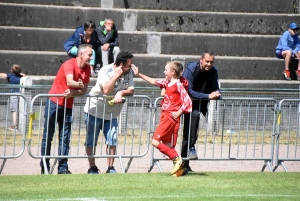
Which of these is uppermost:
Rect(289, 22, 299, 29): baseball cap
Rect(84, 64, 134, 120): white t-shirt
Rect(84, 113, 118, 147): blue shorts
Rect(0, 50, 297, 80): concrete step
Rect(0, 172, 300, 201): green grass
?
Rect(289, 22, 299, 29): baseball cap

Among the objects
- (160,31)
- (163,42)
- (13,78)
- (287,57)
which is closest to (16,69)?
(13,78)

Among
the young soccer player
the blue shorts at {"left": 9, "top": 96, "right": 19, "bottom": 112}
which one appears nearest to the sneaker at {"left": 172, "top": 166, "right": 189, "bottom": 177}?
the young soccer player

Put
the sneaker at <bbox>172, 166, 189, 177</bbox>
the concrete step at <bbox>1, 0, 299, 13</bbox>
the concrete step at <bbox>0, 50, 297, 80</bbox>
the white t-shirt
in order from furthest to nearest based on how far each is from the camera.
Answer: the concrete step at <bbox>1, 0, 299, 13</bbox>, the concrete step at <bbox>0, 50, 297, 80</bbox>, the white t-shirt, the sneaker at <bbox>172, 166, 189, 177</bbox>

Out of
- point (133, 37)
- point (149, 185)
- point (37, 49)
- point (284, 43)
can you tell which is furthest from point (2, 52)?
point (149, 185)

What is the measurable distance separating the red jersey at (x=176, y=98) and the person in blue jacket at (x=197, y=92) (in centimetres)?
85

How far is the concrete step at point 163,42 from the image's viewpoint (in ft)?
66.4

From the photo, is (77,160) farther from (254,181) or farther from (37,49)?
(37,49)

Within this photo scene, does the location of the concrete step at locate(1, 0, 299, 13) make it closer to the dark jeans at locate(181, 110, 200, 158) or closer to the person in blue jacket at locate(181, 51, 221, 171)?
the person in blue jacket at locate(181, 51, 221, 171)

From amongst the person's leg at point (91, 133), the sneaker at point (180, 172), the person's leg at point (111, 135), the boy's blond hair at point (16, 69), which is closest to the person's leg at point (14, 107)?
the person's leg at point (91, 133)

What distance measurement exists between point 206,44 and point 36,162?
8576 millimetres

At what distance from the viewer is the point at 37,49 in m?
20.4

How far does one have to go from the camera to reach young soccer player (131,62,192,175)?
37.3ft

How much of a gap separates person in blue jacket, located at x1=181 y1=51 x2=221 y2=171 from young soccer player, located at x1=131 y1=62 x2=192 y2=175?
2.74 ft

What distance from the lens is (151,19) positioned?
2144 cm
